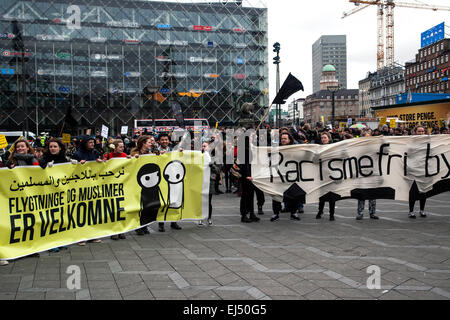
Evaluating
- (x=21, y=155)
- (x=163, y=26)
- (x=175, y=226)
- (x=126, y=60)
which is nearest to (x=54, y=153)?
(x=21, y=155)

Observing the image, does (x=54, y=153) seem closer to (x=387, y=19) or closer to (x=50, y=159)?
(x=50, y=159)

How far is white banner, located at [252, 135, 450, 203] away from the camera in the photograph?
7801mm

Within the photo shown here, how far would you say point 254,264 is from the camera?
5.11 metres

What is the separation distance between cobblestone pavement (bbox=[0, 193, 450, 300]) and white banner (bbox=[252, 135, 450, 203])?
1.97 feet

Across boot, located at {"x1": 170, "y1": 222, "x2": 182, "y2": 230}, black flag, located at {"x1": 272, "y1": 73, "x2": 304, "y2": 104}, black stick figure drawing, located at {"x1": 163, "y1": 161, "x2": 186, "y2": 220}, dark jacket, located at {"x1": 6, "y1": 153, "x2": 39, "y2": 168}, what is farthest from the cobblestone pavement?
black flag, located at {"x1": 272, "y1": 73, "x2": 304, "y2": 104}

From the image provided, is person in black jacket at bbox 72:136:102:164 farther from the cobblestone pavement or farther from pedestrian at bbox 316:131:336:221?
pedestrian at bbox 316:131:336:221

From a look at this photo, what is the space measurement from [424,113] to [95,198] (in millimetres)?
29620

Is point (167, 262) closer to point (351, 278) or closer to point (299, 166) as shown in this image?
point (351, 278)

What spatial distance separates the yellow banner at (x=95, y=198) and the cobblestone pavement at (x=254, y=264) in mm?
260

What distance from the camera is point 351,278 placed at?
4492mm

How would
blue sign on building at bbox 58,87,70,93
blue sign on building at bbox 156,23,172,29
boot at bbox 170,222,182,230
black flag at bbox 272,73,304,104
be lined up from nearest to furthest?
boot at bbox 170,222,182,230
black flag at bbox 272,73,304,104
blue sign on building at bbox 58,87,70,93
blue sign on building at bbox 156,23,172,29

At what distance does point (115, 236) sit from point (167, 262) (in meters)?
1.80
